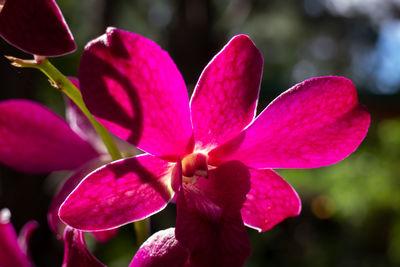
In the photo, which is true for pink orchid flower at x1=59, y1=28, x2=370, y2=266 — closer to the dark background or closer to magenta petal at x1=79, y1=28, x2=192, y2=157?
magenta petal at x1=79, y1=28, x2=192, y2=157

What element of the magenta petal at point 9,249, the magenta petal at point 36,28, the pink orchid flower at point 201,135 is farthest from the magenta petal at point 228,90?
the magenta petal at point 9,249

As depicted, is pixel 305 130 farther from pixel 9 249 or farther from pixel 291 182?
pixel 291 182

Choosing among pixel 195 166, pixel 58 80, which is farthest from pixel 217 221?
pixel 58 80

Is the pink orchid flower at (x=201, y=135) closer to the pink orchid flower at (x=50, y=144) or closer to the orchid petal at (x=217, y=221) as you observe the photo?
the orchid petal at (x=217, y=221)

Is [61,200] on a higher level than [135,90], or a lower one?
lower

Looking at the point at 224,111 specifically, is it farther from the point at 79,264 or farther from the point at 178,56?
the point at 178,56

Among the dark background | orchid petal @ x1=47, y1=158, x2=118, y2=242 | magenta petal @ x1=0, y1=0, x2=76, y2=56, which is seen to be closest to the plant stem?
orchid petal @ x1=47, y1=158, x2=118, y2=242
